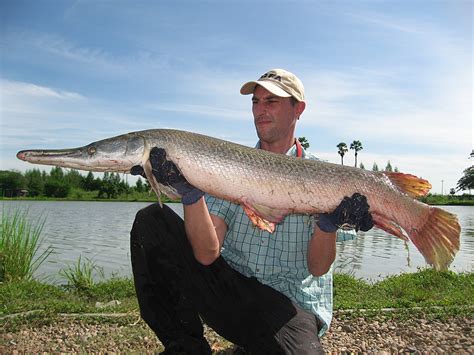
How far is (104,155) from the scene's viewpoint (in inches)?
124

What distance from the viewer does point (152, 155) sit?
304cm

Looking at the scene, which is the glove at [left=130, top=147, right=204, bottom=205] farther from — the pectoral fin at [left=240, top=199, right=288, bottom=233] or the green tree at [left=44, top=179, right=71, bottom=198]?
the green tree at [left=44, top=179, right=71, bottom=198]

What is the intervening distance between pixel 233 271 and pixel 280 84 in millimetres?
1638

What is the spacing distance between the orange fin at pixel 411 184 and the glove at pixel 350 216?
30 centimetres

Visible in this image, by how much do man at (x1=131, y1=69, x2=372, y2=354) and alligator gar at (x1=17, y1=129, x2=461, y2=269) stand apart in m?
0.11

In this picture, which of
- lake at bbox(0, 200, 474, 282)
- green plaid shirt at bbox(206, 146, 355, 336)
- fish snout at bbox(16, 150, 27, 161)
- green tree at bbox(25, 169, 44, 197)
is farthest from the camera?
green tree at bbox(25, 169, 44, 197)

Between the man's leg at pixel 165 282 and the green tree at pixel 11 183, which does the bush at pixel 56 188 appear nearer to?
the green tree at pixel 11 183

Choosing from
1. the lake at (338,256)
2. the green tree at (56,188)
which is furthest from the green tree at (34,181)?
the lake at (338,256)

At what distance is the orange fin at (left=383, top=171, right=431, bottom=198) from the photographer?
3.22m

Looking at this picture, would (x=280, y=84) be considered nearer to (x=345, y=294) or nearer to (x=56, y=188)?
(x=345, y=294)

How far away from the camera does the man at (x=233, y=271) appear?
10.2 feet

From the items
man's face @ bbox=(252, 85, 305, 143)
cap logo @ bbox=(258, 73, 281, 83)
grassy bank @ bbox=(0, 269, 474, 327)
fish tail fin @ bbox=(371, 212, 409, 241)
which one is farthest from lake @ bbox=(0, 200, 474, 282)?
cap logo @ bbox=(258, 73, 281, 83)

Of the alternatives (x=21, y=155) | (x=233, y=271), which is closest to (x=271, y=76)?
(x=233, y=271)

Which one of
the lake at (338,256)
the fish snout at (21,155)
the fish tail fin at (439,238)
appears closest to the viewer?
the fish snout at (21,155)
